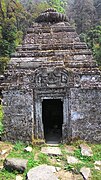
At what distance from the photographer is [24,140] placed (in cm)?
893

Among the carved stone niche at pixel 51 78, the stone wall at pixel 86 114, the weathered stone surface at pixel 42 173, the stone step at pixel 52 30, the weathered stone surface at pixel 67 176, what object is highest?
the stone step at pixel 52 30

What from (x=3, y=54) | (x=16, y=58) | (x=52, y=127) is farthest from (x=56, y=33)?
(x=3, y=54)

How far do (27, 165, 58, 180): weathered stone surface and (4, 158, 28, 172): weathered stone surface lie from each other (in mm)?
254

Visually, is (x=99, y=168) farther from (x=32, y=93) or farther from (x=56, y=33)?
(x=56, y=33)

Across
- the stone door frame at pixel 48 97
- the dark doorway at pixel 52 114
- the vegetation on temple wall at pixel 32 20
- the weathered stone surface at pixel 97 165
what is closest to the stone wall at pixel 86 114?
the stone door frame at pixel 48 97

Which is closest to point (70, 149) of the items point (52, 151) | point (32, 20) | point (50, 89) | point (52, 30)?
point (52, 151)

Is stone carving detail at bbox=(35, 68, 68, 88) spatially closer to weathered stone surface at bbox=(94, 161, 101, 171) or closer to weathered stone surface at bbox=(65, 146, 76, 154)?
weathered stone surface at bbox=(65, 146, 76, 154)

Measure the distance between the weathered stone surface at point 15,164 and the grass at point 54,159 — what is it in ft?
0.38

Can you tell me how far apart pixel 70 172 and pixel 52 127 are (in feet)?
15.3

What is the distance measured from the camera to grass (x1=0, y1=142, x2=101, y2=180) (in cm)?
676

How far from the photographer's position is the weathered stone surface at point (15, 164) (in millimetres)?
6824

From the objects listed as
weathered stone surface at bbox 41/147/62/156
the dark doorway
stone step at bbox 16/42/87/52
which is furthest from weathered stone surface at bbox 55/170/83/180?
stone step at bbox 16/42/87/52

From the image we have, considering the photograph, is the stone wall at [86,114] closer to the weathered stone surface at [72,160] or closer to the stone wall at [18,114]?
the weathered stone surface at [72,160]

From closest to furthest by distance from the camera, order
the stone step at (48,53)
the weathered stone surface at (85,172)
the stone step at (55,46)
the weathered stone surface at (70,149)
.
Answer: the weathered stone surface at (85,172) → the weathered stone surface at (70,149) → the stone step at (48,53) → the stone step at (55,46)
